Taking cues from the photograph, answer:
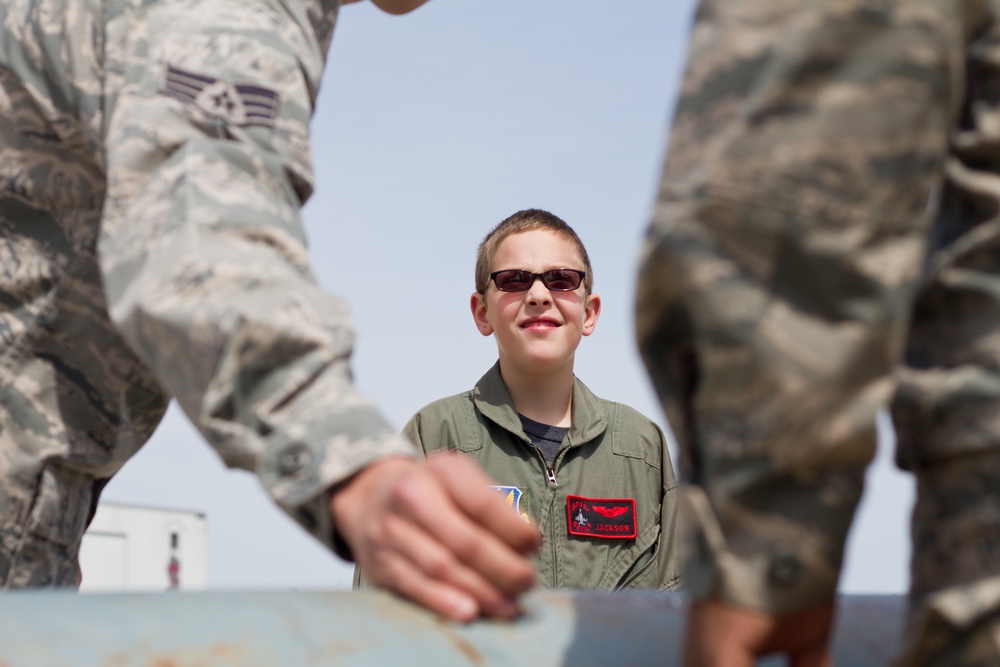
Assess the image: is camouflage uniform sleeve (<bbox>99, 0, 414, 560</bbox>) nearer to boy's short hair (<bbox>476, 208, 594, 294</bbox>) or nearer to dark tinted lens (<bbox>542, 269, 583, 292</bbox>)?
dark tinted lens (<bbox>542, 269, 583, 292</bbox>)

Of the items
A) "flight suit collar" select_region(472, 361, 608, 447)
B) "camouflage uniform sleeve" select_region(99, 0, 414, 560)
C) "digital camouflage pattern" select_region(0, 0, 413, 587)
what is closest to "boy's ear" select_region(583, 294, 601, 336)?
"flight suit collar" select_region(472, 361, 608, 447)

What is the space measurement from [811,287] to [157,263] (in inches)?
32.3

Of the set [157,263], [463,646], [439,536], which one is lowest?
[463,646]

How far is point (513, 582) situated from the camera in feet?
4.08

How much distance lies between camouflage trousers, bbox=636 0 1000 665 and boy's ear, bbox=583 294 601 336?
368 centimetres

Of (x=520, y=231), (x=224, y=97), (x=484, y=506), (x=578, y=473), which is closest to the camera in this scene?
→ (x=484, y=506)

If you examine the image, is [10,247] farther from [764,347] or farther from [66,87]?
[764,347]

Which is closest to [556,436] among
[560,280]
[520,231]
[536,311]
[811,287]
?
[536,311]

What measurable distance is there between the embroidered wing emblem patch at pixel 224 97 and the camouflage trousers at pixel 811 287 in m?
0.76

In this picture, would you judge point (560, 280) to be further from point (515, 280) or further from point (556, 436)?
point (556, 436)

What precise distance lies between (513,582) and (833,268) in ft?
1.55

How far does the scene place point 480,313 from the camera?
15.5 feet

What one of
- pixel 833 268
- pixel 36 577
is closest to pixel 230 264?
pixel 833 268

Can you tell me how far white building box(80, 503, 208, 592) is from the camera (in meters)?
12.1
